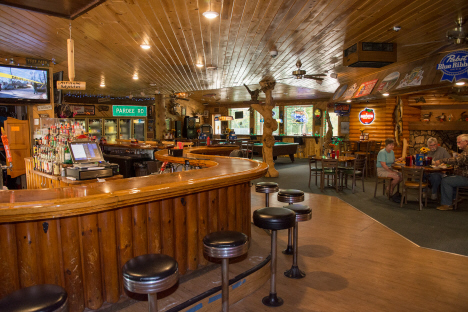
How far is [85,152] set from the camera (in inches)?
158

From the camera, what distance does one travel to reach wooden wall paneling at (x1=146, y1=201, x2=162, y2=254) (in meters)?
2.55

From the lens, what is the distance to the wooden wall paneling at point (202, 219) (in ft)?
9.74

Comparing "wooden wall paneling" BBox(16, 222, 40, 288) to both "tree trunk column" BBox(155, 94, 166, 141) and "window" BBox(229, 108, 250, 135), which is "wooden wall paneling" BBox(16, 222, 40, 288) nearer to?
"tree trunk column" BBox(155, 94, 166, 141)

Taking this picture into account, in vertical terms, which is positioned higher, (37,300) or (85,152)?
(85,152)

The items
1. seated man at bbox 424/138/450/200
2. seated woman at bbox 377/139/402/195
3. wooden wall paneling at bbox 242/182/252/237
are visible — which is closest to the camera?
wooden wall paneling at bbox 242/182/252/237

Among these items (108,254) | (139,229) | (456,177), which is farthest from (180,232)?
(456,177)

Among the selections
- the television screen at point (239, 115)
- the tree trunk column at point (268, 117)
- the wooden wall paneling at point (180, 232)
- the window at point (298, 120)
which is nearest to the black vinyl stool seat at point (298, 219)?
the wooden wall paneling at point (180, 232)

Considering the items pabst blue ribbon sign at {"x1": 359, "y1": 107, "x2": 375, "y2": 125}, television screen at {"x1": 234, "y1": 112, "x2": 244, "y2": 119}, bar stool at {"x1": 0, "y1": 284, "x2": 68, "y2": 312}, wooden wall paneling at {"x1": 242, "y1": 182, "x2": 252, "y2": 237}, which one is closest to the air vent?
wooden wall paneling at {"x1": 242, "y1": 182, "x2": 252, "y2": 237}

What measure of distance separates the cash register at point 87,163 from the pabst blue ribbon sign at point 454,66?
5503mm

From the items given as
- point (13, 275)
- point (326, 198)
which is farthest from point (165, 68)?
point (13, 275)

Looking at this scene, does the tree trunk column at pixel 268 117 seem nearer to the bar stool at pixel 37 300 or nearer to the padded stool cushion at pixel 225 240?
the padded stool cushion at pixel 225 240

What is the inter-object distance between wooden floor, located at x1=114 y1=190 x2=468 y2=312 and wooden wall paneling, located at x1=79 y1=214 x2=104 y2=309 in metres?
0.24

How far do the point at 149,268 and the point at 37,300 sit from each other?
501 mm

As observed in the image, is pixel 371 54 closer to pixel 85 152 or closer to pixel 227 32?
pixel 227 32
